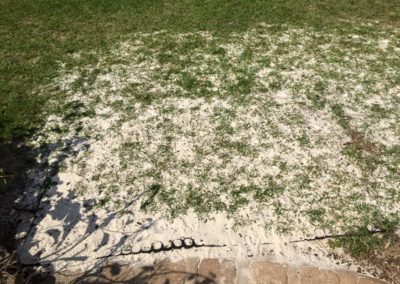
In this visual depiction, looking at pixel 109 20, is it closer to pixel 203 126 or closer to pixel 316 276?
pixel 203 126

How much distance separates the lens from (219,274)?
147 inches

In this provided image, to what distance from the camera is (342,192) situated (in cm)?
448

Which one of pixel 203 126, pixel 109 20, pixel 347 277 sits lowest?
pixel 347 277

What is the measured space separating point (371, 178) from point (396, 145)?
0.78m

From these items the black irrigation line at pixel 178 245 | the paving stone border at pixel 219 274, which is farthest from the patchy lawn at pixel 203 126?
the paving stone border at pixel 219 274

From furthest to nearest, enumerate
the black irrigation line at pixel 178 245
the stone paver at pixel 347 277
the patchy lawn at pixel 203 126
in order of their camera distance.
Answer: the patchy lawn at pixel 203 126, the black irrigation line at pixel 178 245, the stone paver at pixel 347 277

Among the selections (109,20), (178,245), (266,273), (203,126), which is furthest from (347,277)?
(109,20)

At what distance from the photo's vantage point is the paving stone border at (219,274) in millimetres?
3682

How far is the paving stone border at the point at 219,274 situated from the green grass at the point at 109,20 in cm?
314

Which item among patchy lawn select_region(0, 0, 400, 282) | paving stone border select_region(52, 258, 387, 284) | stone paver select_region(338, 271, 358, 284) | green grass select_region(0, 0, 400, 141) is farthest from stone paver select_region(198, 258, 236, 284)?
green grass select_region(0, 0, 400, 141)

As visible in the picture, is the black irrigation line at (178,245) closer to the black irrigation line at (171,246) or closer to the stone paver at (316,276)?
the black irrigation line at (171,246)

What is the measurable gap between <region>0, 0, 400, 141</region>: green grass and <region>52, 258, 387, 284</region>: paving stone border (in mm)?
3138

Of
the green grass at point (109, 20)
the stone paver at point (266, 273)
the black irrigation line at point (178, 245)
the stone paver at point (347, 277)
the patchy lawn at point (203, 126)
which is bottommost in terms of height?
the stone paver at point (347, 277)

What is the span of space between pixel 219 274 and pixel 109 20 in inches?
228
